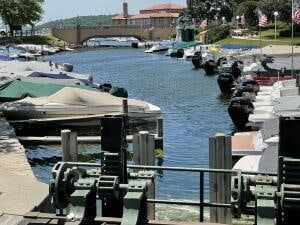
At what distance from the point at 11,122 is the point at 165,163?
7.98 metres

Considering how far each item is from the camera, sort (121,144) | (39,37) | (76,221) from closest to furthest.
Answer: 1. (76,221)
2. (121,144)
3. (39,37)

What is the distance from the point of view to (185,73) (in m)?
64.3

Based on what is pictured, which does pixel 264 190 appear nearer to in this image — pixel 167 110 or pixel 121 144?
pixel 121 144

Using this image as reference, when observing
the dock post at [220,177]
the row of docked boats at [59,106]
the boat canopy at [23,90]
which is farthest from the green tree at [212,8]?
the dock post at [220,177]

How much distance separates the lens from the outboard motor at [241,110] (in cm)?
2703

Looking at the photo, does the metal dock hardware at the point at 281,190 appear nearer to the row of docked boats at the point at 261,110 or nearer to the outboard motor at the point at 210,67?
the row of docked boats at the point at 261,110

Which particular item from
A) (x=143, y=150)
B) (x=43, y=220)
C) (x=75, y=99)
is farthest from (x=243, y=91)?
(x=43, y=220)

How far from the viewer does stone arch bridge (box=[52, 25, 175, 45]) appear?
159 m

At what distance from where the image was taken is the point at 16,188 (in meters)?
12.3

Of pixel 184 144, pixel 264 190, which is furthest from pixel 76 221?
pixel 184 144

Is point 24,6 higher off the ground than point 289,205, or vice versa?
point 24,6

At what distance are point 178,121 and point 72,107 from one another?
7.23 metres

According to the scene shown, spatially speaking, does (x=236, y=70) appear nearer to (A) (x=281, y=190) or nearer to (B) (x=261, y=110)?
(B) (x=261, y=110)

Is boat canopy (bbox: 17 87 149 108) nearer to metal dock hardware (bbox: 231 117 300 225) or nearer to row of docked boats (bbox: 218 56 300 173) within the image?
row of docked boats (bbox: 218 56 300 173)
